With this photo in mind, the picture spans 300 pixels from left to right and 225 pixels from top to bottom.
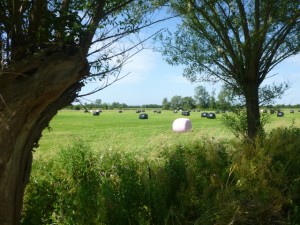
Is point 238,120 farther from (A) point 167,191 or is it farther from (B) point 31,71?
(B) point 31,71

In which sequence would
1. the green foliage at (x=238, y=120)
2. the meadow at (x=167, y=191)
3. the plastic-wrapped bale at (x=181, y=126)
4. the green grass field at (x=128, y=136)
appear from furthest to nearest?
the plastic-wrapped bale at (x=181, y=126) < the green foliage at (x=238, y=120) < the green grass field at (x=128, y=136) < the meadow at (x=167, y=191)

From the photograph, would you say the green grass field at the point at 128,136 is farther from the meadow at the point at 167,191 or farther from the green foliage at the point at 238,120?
the meadow at the point at 167,191

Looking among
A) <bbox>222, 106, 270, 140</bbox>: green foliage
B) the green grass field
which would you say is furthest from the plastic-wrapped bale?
<bbox>222, 106, 270, 140</bbox>: green foliage

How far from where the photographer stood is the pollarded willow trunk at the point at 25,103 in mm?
2543

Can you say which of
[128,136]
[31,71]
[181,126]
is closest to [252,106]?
[128,136]

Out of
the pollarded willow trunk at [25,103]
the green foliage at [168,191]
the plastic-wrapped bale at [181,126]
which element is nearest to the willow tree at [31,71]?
the pollarded willow trunk at [25,103]

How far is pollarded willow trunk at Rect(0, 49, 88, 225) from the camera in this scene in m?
2.54

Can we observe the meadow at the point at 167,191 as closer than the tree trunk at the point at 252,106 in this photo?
Yes

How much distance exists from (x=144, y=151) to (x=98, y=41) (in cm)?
438

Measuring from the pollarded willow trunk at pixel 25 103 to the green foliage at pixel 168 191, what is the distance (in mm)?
1299

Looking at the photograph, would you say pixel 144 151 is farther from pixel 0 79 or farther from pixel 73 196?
pixel 0 79

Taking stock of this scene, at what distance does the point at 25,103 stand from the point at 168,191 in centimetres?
249

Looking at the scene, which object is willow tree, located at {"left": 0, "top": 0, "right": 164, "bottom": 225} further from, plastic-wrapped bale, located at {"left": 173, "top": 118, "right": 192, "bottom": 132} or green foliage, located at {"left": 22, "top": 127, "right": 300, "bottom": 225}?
plastic-wrapped bale, located at {"left": 173, "top": 118, "right": 192, "bottom": 132}

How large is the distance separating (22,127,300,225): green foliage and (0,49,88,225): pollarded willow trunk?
1299mm
